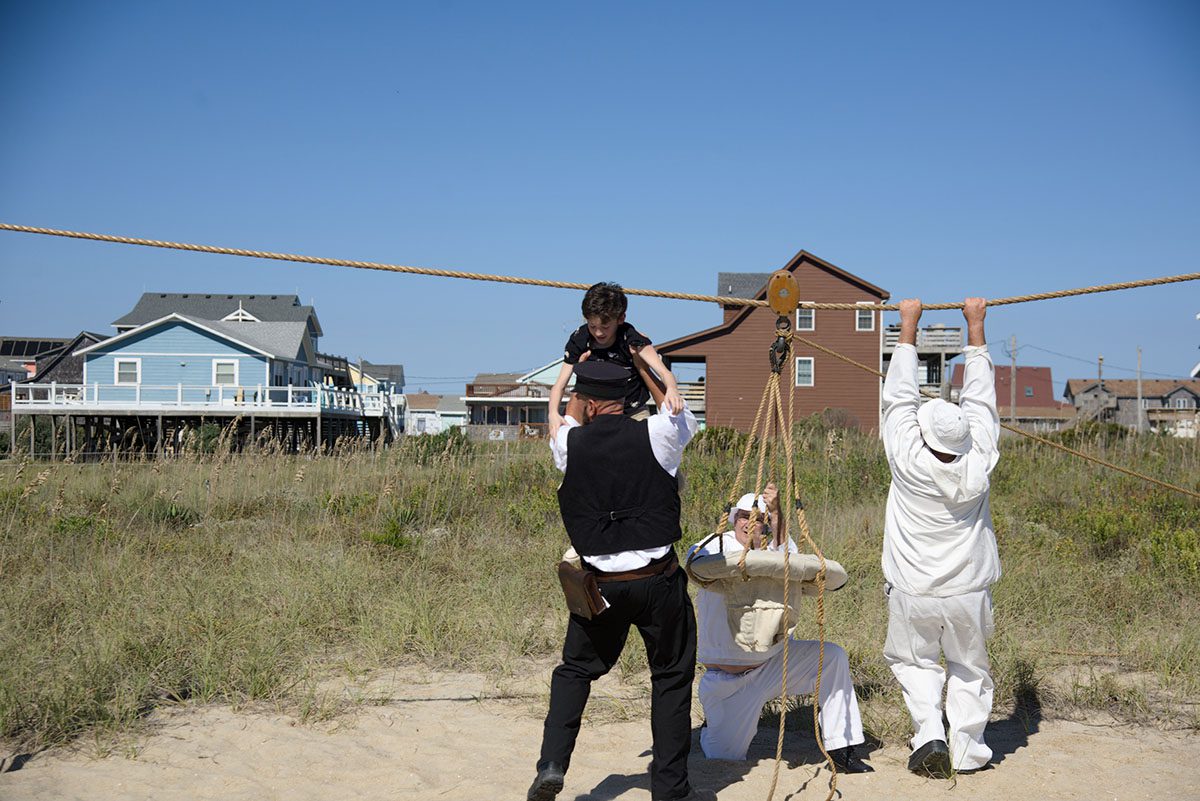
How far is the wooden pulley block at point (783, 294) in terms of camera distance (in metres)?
4.55

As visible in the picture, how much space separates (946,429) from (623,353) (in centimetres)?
149

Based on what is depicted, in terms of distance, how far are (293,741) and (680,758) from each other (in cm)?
206

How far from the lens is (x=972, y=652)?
4.41 meters

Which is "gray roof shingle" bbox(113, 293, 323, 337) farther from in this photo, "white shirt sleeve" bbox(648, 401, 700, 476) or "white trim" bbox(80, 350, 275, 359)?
"white shirt sleeve" bbox(648, 401, 700, 476)

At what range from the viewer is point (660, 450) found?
12.4 feet

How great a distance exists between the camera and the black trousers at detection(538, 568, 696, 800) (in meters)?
3.88

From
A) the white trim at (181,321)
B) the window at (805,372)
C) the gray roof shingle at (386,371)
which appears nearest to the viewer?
the white trim at (181,321)

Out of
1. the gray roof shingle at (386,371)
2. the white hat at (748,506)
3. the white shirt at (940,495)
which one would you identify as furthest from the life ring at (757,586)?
the gray roof shingle at (386,371)

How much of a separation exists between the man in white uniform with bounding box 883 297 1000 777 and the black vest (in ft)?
A: 4.31

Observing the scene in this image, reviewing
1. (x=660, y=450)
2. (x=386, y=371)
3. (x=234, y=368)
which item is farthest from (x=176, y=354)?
(x=386, y=371)

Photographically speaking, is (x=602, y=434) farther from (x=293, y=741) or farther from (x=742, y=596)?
(x=293, y=741)

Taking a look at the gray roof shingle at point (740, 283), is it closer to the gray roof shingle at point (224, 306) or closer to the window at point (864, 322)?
the window at point (864, 322)

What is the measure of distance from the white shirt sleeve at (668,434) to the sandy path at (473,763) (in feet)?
5.39

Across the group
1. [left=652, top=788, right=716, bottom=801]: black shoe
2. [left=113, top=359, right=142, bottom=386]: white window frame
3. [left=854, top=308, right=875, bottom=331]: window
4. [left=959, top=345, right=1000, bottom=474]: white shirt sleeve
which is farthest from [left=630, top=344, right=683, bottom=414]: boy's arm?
[left=113, top=359, right=142, bottom=386]: white window frame
